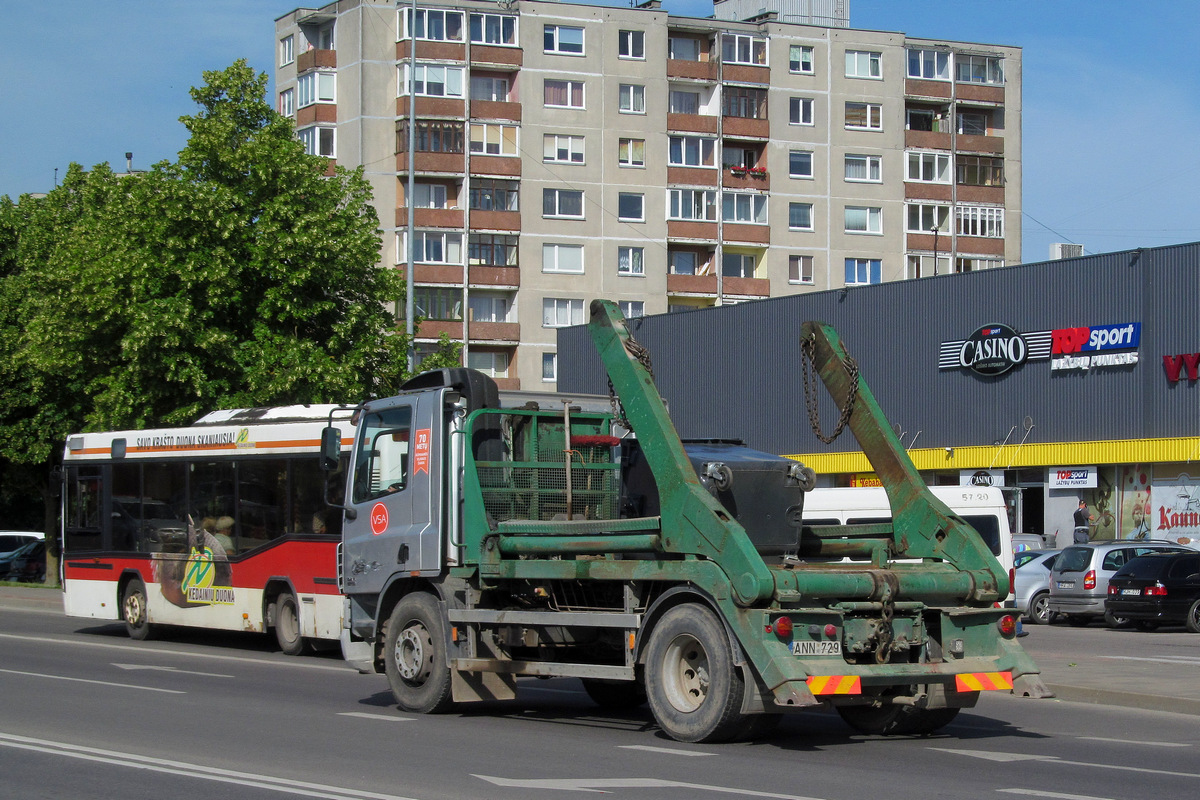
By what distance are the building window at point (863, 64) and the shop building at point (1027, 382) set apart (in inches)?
1123

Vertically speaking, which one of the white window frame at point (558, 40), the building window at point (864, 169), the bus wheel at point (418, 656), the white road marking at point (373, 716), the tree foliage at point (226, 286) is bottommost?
the white road marking at point (373, 716)

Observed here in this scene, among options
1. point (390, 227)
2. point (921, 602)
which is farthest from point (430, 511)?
point (390, 227)

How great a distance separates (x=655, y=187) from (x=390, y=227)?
42.3 feet

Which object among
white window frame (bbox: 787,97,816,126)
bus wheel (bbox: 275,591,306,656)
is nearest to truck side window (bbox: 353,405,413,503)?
bus wheel (bbox: 275,591,306,656)

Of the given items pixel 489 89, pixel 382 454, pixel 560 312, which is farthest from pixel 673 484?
pixel 489 89

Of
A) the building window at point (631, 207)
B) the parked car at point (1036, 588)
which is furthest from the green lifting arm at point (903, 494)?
the building window at point (631, 207)

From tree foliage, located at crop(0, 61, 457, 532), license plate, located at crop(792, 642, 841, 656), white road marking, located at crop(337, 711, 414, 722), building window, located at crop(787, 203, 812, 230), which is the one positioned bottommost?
white road marking, located at crop(337, 711, 414, 722)

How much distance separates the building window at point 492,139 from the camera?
2719 inches

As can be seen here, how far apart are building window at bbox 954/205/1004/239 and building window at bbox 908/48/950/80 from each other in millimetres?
6893

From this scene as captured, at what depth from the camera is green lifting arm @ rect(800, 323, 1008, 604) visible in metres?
11.1

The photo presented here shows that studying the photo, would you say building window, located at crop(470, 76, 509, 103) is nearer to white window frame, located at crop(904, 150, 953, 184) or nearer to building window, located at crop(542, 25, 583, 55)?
building window, located at crop(542, 25, 583, 55)

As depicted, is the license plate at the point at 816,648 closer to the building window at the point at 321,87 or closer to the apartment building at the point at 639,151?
the apartment building at the point at 639,151

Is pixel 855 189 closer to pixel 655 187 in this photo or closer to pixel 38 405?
pixel 655 187

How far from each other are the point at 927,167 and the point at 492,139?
22708 mm
